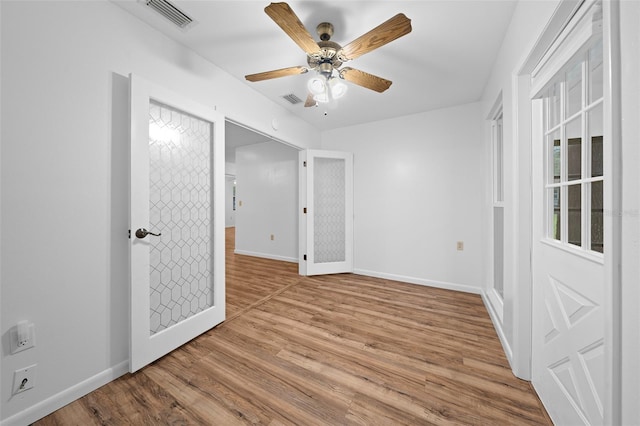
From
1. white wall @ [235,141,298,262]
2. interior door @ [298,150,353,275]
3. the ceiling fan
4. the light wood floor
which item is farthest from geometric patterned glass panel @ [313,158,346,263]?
the ceiling fan

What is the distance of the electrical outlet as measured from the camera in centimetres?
116

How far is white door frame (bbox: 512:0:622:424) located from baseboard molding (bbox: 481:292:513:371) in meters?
0.14

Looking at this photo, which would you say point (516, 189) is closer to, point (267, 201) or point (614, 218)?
point (614, 218)

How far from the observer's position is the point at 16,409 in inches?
45.5

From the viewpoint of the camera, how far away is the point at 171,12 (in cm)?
159

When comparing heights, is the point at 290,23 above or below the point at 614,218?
above

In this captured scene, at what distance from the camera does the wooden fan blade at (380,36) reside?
4.10 ft

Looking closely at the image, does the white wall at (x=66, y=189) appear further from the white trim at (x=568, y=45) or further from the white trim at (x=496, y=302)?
the white trim at (x=496, y=302)

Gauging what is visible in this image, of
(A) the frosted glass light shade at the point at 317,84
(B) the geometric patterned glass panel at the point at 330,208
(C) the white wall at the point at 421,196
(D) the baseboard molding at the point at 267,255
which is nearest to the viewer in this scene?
(A) the frosted glass light shade at the point at 317,84

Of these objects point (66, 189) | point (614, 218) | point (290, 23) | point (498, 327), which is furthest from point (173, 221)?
point (498, 327)

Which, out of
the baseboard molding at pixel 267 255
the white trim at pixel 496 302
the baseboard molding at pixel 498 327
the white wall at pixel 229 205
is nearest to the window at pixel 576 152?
the baseboard molding at pixel 498 327

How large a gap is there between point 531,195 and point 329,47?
1686 millimetres

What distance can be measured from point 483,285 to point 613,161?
8.73 feet

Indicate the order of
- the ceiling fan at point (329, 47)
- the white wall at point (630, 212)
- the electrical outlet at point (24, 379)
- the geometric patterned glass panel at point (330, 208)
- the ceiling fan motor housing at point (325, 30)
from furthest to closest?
the geometric patterned glass panel at point (330, 208) → the ceiling fan motor housing at point (325, 30) → the ceiling fan at point (329, 47) → the electrical outlet at point (24, 379) → the white wall at point (630, 212)
